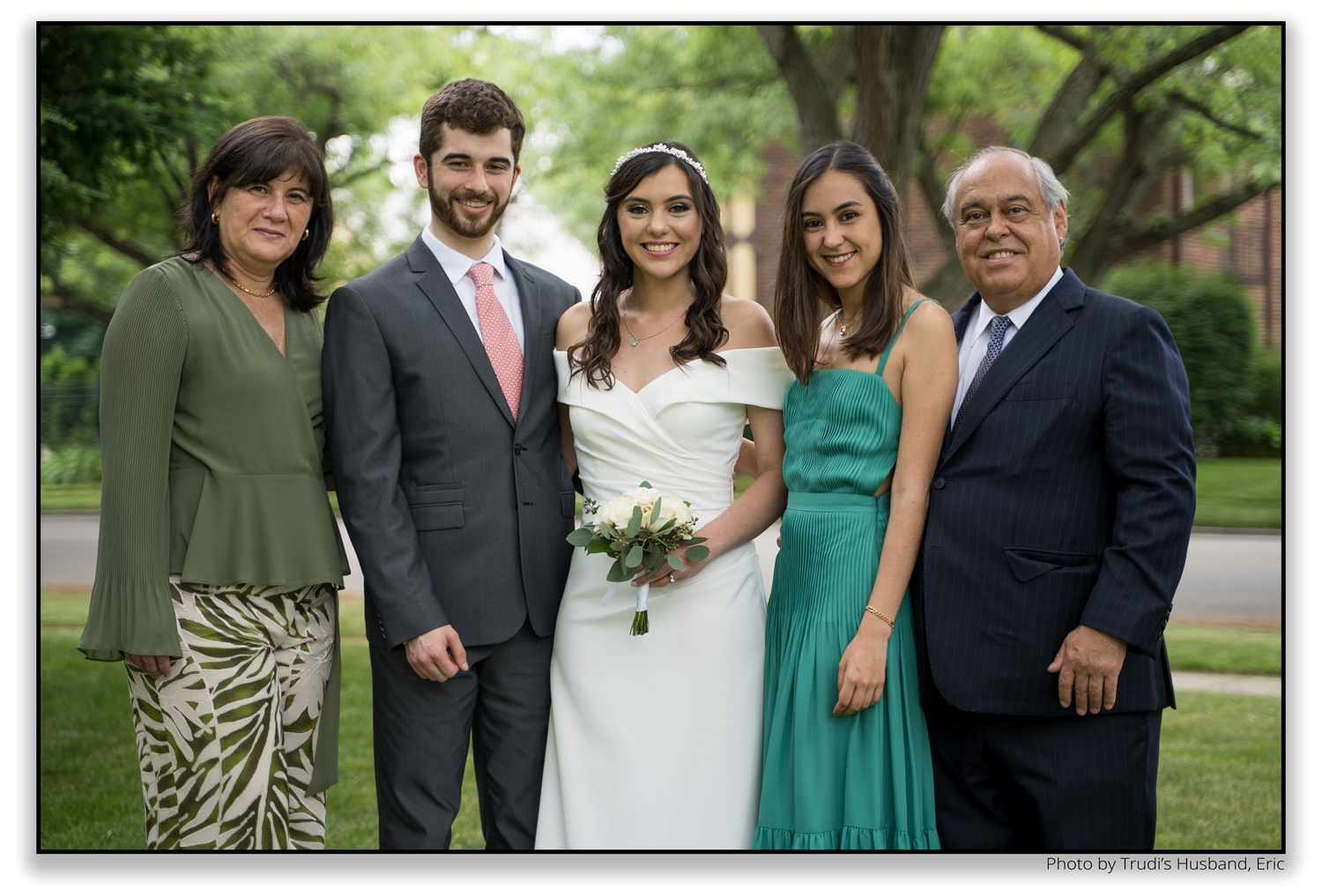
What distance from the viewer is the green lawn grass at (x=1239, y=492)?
1543 centimetres

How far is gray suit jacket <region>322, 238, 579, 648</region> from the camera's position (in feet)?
→ 11.5

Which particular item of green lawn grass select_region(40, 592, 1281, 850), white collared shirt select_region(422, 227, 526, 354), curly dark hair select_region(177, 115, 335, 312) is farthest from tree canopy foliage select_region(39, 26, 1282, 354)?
white collared shirt select_region(422, 227, 526, 354)

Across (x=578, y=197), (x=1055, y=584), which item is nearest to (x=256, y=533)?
(x=1055, y=584)

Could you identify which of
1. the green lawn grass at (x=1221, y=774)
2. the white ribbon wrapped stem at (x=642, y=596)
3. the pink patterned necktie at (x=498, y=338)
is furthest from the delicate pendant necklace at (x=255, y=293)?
the green lawn grass at (x=1221, y=774)

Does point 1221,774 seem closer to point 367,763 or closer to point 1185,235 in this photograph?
point 367,763

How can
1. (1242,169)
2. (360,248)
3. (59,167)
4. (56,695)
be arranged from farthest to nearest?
(360,248) < (1242,169) < (56,695) < (59,167)

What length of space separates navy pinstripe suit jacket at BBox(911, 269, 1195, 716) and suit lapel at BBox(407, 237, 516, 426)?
1591 millimetres

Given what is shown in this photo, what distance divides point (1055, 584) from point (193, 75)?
7774 mm

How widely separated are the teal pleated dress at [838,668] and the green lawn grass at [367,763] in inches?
100

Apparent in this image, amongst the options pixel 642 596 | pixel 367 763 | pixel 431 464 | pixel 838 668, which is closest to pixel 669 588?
pixel 642 596

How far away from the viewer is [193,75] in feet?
26.5

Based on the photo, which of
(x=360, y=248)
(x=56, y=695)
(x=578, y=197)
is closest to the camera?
(x=56, y=695)

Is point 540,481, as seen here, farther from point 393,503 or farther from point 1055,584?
point 1055,584

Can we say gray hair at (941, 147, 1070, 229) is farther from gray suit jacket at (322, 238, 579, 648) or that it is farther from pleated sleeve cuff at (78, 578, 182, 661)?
pleated sleeve cuff at (78, 578, 182, 661)
